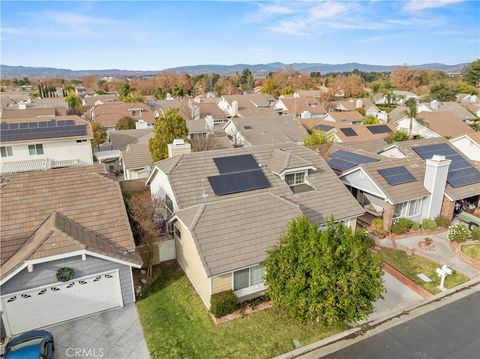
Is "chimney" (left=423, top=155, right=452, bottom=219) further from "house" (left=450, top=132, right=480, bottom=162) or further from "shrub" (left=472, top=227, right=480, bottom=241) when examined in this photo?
"house" (left=450, top=132, right=480, bottom=162)

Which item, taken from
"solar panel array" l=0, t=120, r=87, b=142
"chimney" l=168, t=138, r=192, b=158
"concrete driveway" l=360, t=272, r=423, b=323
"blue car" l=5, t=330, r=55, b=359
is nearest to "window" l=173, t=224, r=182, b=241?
"chimney" l=168, t=138, r=192, b=158

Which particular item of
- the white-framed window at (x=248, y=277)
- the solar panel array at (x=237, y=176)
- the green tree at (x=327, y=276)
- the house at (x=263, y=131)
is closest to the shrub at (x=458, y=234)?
the green tree at (x=327, y=276)

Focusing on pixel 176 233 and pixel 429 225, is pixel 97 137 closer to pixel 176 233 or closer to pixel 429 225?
pixel 176 233

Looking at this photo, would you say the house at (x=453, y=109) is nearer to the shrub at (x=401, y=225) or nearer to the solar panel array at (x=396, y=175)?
the solar panel array at (x=396, y=175)

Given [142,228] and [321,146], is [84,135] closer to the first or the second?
[142,228]

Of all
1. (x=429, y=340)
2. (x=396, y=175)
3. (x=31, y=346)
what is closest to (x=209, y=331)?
(x=31, y=346)

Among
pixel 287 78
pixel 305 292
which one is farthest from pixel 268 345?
pixel 287 78
